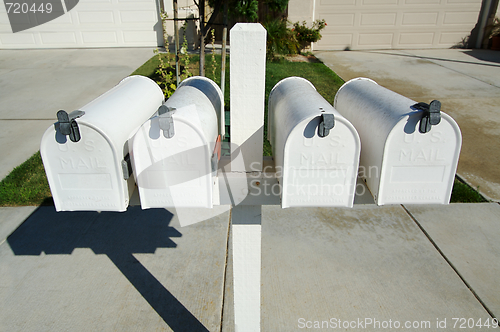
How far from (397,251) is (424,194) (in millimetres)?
1865

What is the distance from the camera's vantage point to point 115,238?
127 inches

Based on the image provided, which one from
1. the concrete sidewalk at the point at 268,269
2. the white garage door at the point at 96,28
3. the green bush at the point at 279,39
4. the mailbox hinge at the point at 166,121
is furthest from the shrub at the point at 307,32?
the mailbox hinge at the point at 166,121

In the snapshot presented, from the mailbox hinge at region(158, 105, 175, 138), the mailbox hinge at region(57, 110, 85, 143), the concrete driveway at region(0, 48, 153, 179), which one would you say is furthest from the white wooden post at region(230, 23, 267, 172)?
the concrete driveway at region(0, 48, 153, 179)

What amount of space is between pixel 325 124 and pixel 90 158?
0.84 meters

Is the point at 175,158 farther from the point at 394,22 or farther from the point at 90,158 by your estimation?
the point at 394,22

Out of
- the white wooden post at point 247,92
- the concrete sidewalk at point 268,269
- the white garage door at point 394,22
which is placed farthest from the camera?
the white garage door at point 394,22

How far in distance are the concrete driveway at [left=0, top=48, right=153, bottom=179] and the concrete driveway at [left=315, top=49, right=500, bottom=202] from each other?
5363 millimetres

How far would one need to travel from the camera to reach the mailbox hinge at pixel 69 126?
1175mm

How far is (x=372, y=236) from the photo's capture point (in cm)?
321

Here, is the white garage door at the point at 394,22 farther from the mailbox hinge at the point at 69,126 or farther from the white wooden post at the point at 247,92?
the mailbox hinge at the point at 69,126

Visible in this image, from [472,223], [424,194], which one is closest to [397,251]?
[472,223]

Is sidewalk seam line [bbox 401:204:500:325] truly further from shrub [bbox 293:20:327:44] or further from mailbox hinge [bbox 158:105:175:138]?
shrub [bbox 293:20:327:44]

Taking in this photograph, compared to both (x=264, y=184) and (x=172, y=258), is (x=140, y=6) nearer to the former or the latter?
(x=172, y=258)

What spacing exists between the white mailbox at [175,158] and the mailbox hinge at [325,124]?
0.41 m
